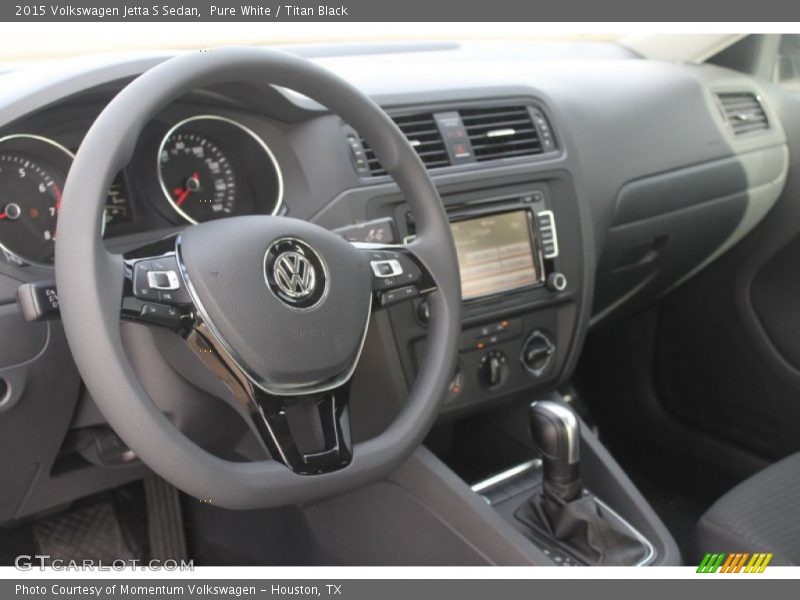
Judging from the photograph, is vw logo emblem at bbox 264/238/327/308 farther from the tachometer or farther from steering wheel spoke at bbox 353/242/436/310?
the tachometer

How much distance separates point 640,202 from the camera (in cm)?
179

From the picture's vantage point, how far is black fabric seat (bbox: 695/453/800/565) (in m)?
1.25

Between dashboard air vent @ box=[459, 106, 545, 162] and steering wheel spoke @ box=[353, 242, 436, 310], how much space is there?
39 centimetres

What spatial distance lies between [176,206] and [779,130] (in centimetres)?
159

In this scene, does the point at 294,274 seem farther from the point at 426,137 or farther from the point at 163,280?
the point at 426,137

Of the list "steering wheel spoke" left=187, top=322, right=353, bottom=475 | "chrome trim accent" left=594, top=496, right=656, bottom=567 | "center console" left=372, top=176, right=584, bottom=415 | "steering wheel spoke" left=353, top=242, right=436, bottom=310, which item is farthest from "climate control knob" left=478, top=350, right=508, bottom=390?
"steering wheel spoke" left=187, top=322, right=353, bottom=475

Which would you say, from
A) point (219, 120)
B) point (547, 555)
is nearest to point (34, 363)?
point (219, 120)

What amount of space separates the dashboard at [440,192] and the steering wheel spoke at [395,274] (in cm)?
9

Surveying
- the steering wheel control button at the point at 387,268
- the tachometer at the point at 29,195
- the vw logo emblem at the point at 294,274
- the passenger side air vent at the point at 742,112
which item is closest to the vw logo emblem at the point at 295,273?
the vw logo emblem at the point at 294,274

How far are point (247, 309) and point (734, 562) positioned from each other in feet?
2.75

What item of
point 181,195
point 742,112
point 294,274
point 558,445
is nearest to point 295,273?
point 294,274

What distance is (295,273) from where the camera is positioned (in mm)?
Result: 975

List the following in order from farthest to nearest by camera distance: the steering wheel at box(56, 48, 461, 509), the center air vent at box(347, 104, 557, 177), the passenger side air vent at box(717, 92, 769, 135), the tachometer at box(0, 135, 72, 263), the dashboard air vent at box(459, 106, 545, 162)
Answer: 1. the passenger side air vent at box(717, 92, 769, 135)
2. the dashboard air vent at box(459, 106, 545, 162)
3. the center air vent at box(347, 104, 557, 177)
4. the tachometer at box(0, 135, 72, 263)
5. the steering wheel at box(56, 48, 461, 509)

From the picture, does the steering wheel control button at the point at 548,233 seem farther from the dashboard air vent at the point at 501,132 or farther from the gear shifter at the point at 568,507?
the gear shifter at the point at 568,507
